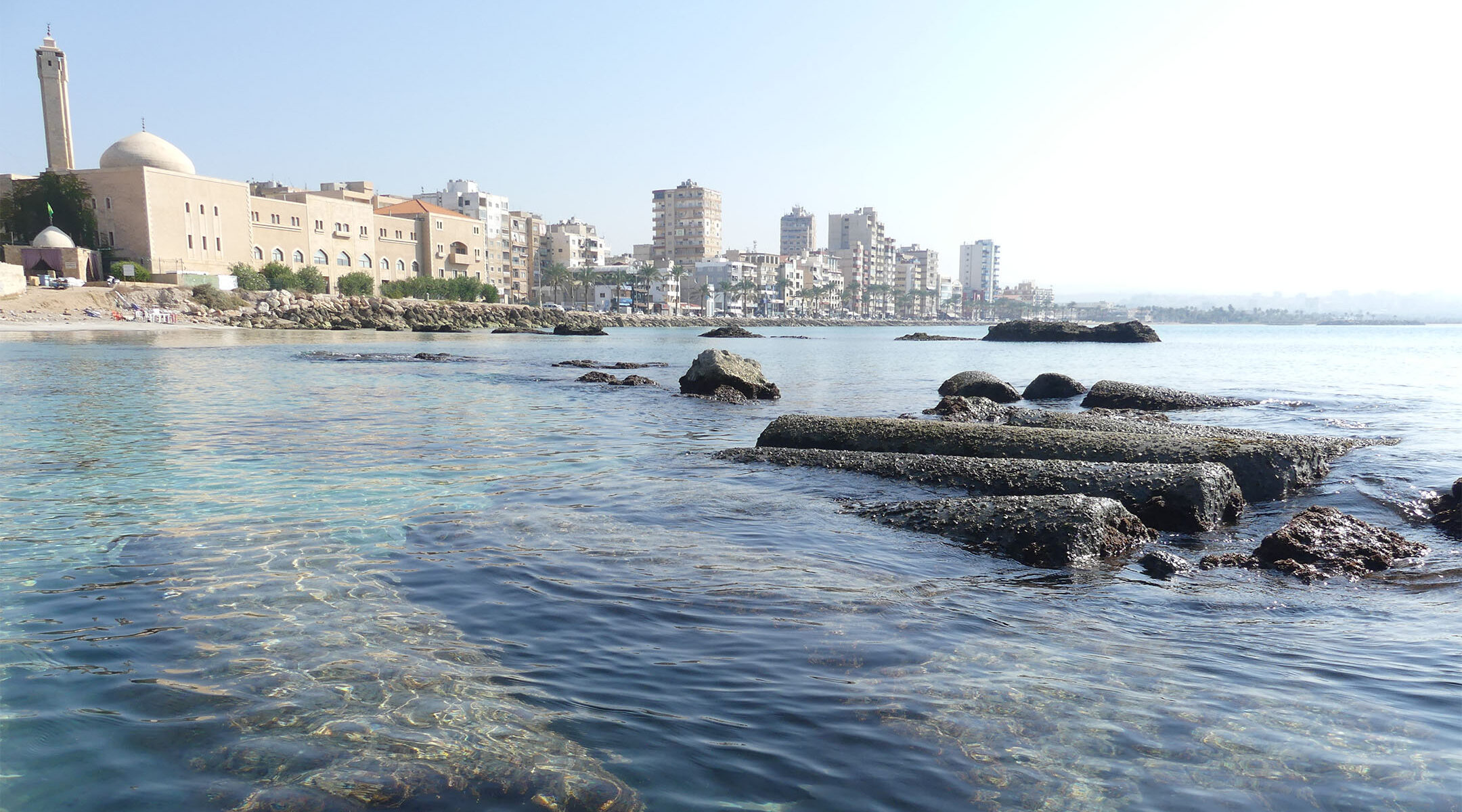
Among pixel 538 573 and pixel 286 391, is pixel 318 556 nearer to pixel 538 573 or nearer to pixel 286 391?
pixel 538 573

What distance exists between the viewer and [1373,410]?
20031 mm

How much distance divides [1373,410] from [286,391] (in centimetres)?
2648

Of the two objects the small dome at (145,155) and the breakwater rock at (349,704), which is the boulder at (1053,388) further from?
the small dome at (145,155)

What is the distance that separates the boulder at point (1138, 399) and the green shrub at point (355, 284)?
92297mm

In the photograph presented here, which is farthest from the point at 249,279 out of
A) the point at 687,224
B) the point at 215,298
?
the point at 687,224

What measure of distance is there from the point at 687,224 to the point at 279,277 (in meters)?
106

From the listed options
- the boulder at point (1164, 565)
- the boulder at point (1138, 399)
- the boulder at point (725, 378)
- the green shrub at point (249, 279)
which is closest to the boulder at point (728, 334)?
the green shrub at point (249, 279)

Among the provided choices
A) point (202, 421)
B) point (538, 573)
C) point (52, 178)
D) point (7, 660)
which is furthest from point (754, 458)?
point (52, 178)

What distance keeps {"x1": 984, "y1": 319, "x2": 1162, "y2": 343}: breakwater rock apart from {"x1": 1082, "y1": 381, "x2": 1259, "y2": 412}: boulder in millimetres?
57236

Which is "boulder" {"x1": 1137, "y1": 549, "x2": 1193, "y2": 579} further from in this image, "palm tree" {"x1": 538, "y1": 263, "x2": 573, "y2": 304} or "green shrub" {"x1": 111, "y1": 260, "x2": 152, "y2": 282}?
"palm tree" {"x1": 538, "y1": 263, "x2": 573, "y2": 304}

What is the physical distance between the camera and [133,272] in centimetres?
7744

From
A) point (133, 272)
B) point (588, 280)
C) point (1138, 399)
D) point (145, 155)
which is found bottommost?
point (1138, 399)

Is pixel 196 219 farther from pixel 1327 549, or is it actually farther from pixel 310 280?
pixel 1327 549

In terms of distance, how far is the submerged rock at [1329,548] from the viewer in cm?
684
